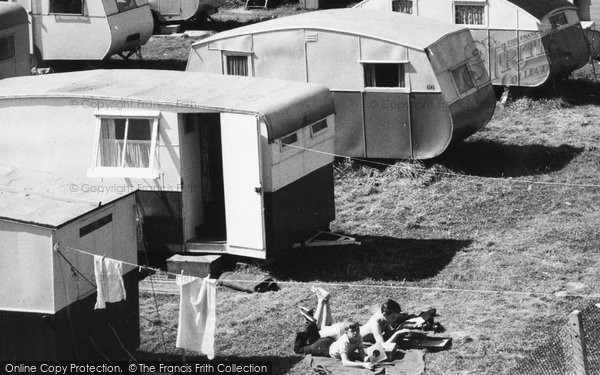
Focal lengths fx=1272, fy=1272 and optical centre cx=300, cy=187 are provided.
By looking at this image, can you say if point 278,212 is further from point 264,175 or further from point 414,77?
point 414,77

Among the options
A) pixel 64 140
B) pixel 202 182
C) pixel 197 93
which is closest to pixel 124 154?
pixel 64 140

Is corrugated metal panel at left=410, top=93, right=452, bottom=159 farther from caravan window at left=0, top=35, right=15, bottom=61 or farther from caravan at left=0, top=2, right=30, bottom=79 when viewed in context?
caravan window at left=0, top=35, right=15, bottom=61

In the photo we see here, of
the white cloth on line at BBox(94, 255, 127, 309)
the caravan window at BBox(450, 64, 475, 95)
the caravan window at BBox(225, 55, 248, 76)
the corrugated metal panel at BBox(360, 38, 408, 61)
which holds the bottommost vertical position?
the white cloth on line at BBox(94, 255, 127, 309)

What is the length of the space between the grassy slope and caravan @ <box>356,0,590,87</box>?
156 cm

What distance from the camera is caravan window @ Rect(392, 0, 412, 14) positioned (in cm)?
2581

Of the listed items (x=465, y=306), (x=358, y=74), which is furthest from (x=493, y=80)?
(x=465, y=306)

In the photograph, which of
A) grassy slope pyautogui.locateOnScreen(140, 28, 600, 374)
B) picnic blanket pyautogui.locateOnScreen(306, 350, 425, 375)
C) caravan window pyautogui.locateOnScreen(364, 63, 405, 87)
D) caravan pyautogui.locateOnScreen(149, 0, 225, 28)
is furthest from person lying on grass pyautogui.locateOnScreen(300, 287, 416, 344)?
caravan pyautogui.locateOnScreen(149, 0, 225, 28)

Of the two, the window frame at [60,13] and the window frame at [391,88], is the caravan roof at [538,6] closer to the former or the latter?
the window frame at [391,88]

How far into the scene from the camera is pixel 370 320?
14.4 metres

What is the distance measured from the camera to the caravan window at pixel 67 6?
90.1 ft

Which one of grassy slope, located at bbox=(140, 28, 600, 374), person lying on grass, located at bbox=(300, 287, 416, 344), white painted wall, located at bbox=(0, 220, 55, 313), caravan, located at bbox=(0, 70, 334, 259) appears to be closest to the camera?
white painted wall, located at bbox=(0, 220, 55, 313)

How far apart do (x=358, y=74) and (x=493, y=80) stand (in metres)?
5.21

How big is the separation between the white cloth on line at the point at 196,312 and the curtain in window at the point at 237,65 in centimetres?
887

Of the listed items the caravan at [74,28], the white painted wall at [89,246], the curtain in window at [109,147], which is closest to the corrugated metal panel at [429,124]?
the curtain in window at [109,147]
